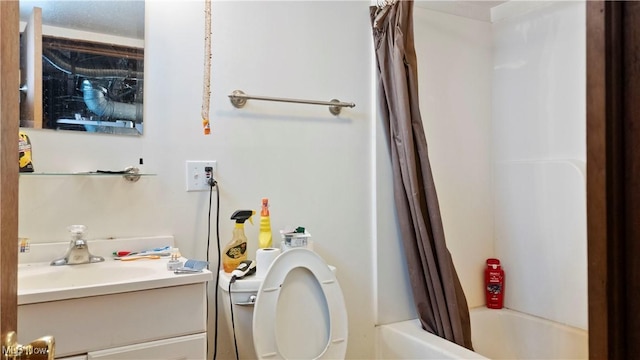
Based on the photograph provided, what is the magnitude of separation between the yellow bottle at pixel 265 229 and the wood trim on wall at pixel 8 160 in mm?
1058

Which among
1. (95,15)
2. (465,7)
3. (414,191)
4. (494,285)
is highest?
(465,7)

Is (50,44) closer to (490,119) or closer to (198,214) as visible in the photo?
(198,214)

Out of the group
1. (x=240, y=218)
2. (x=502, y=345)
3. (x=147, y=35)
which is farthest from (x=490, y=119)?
(x=147, y=35)

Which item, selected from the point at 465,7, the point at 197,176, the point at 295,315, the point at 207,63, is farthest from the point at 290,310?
the point at 465,7

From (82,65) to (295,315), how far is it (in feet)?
3.89

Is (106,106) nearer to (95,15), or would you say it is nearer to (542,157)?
(95,15)

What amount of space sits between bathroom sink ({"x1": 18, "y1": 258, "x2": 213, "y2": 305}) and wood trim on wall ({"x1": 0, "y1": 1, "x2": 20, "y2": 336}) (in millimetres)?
453

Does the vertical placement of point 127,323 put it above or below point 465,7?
below

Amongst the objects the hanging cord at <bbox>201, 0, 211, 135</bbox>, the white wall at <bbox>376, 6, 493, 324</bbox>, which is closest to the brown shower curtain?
the white wall at <bbox>376, 6, 493, 324</bbox>

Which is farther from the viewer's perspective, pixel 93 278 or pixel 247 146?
pixel 247 146

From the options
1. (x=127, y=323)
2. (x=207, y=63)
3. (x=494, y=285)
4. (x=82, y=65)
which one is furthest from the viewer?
(x=494, y=285)

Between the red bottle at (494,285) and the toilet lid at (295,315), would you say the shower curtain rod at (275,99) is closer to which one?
the toilet lid at (295,315)

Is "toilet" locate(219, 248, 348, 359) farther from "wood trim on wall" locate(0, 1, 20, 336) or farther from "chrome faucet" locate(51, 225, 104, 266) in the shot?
"wood trim on wall" locate(0, 1, 20, 336)

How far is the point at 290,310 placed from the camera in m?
1.50
